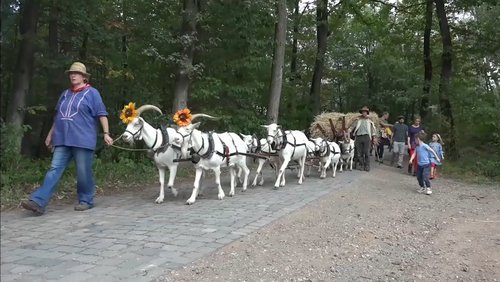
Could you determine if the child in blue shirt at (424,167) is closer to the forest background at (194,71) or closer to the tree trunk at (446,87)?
the forest background at (194,71)

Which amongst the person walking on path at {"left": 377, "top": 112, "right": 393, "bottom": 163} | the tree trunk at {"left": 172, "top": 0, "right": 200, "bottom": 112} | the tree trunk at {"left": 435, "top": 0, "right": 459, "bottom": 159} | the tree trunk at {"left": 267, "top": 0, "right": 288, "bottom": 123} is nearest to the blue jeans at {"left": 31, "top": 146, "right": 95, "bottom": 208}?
the tree trunk at {"left": 172, "top": 0, "right": 200, "bottom": 112}

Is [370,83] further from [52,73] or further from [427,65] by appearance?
[52,73]

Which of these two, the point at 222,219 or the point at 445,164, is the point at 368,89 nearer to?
the point at 445,164

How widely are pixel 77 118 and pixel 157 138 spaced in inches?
67.2

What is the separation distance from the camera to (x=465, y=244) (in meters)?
Answer: 6.85

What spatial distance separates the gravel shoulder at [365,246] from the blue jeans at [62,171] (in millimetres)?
2970

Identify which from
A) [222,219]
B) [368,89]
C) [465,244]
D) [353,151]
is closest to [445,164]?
[353,151]

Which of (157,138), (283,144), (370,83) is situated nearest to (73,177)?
(157,138)

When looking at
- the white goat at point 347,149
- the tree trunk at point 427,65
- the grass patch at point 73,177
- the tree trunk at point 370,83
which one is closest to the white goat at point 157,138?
the grass patch at point 73,177

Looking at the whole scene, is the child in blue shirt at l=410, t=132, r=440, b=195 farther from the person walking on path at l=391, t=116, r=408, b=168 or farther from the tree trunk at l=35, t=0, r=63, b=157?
the tree trunk at l=35, t=0, r=63, b=157

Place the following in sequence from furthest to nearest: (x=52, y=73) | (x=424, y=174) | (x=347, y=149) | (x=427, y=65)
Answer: (x=427, y=65), (x=347, y=149), (x=52, y=73), (x=424, y=174)

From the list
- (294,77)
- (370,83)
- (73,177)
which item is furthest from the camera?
(370,83)

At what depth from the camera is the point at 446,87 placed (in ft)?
62.4

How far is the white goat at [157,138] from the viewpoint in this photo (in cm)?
854
